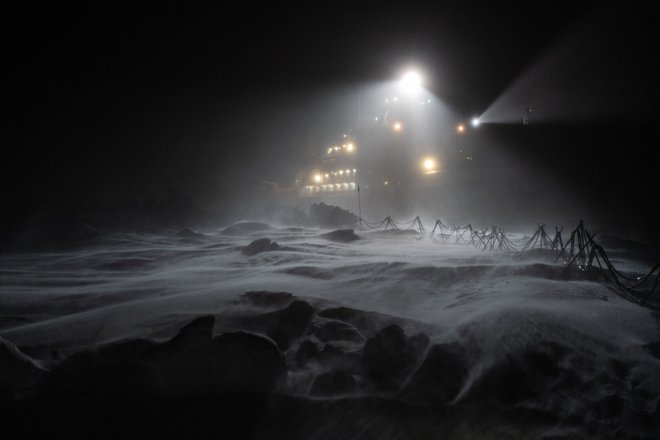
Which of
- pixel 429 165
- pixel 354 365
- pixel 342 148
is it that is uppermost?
pixel 342 148

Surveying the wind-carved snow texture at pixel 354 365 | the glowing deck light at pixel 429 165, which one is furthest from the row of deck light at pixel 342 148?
the wind-carved snow texture at pixel 354 365

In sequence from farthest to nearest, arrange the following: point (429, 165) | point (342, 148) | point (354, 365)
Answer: point (342, 148), point (429, 165), point (354, 365)

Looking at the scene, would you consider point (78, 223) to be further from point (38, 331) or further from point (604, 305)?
point (604, 305)

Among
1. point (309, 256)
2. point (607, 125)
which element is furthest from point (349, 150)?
point (309, 256)

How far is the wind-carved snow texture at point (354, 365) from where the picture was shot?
96.0 inches

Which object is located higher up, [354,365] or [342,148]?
[342,148]

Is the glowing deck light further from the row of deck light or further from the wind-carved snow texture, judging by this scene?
Result: the wind-carved snow texture

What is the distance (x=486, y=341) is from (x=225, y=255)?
1099cm

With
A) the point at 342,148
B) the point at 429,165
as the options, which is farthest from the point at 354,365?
the point at 342,148

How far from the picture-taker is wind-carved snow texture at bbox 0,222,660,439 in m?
2.44

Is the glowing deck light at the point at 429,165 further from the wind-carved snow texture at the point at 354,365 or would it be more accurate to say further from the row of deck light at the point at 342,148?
the wind-carved snow texture at the point at 354,365

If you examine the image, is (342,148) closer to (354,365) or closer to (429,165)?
(429,165)

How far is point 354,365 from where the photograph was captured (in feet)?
10.6

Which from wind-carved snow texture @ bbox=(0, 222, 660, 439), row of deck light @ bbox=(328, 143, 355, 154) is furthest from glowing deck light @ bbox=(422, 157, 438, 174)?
wind-carved snow texture @ bbox=(0, 222, 660, 439)
